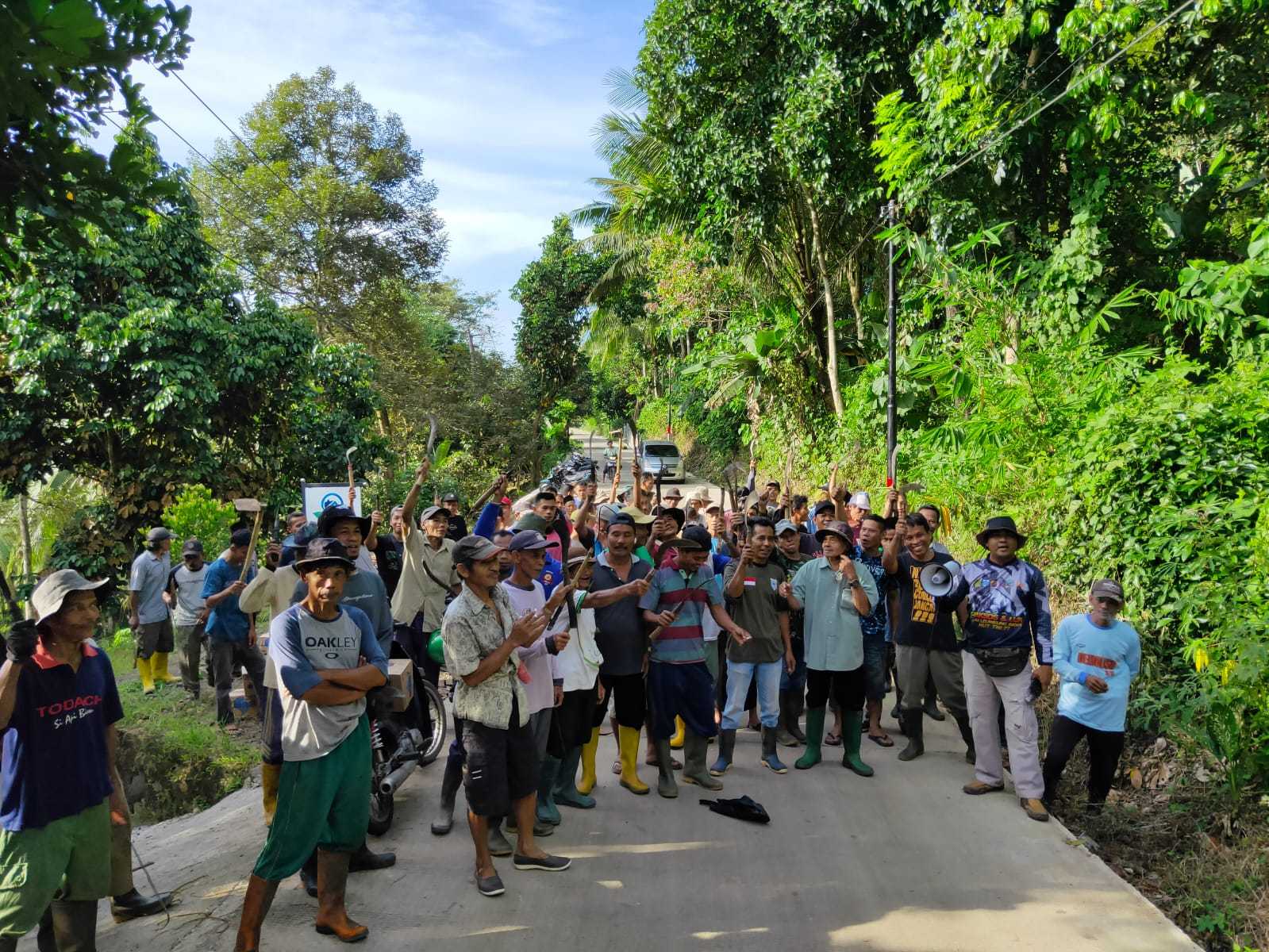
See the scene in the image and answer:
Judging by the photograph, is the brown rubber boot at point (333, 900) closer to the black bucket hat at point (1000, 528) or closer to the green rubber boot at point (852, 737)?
the green rubber boot at point (852, 737)

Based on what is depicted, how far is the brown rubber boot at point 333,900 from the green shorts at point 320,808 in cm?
7

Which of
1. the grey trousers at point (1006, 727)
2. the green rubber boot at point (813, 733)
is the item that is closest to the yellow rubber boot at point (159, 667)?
the green rubber boot at point (813, 733)

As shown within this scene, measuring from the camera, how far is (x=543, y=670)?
500 cm

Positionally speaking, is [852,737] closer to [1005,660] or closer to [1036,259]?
[1005,660]

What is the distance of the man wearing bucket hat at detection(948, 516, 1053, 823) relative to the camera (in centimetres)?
565

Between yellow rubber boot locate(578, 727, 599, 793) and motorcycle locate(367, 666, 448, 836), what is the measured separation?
1.09 metres

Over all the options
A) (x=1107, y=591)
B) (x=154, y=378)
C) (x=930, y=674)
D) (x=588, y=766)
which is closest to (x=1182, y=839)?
(x=1107, y=591)

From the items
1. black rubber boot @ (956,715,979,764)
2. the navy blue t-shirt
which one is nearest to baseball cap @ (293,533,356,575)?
the navy blue t-shirt

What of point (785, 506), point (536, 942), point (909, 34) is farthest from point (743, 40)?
point (536, 942)

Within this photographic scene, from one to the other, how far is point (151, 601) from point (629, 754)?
19.0 ft

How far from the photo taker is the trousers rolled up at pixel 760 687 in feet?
20.8

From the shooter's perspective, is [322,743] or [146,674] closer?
[322,743]

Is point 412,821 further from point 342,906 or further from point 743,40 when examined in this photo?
point 743,40

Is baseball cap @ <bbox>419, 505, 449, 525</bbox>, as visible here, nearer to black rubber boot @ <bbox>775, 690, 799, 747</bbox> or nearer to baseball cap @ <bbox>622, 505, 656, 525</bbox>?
baseball cap @ <bbox>622, 505, 656, 525</bbox>
